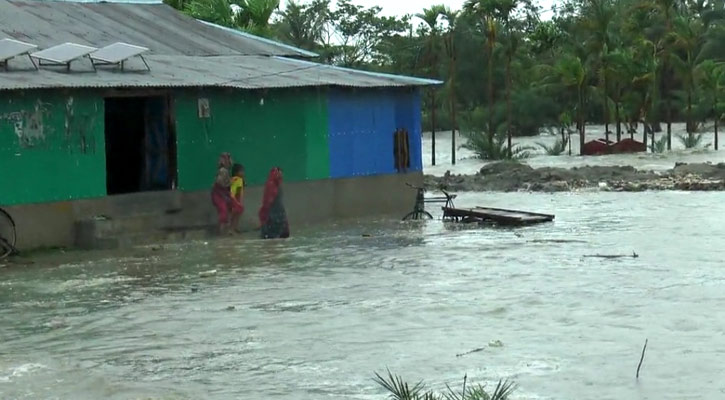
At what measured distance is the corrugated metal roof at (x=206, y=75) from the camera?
17.8 metres

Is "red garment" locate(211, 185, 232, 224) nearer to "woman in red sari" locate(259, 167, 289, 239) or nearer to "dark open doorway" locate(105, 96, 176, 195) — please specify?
"woman in red sari" locate(259, 167, 289, 239)

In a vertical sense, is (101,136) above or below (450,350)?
above

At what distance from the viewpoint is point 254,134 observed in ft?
69.4

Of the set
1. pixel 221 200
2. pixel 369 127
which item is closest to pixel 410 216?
pixel 369 127

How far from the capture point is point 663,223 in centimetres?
2122

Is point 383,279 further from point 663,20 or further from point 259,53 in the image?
point 663,20

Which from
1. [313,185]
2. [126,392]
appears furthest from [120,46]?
[126,392]

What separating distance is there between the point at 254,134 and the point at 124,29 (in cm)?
331

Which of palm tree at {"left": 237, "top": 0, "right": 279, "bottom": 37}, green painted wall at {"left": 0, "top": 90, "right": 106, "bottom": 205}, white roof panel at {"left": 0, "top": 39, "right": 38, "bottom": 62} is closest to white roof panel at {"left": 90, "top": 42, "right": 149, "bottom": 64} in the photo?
green painted wall at {"left": 0, "top": 90, "right": 106, "bottom": 205}

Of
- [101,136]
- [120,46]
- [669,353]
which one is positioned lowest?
[669,353]

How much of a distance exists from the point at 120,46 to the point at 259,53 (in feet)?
18.0

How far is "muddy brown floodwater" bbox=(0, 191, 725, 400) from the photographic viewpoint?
999 cm

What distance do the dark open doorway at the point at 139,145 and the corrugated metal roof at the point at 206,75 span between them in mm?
694

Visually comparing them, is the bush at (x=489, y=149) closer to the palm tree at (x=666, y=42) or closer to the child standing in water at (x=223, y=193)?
the palm tree at (x=666, y=42)
